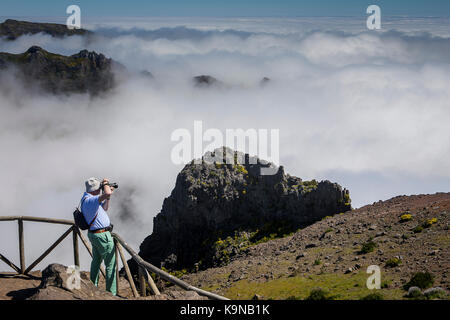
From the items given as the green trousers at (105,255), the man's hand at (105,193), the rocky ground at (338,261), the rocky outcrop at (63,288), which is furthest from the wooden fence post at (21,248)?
the man's hand at (105,193)

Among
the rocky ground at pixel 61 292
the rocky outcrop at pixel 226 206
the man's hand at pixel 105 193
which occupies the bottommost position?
the rocky ground at pixel 61 292

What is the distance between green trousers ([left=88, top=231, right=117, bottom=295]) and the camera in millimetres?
12573

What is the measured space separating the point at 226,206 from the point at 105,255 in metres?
31.2

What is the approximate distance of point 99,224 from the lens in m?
12.4

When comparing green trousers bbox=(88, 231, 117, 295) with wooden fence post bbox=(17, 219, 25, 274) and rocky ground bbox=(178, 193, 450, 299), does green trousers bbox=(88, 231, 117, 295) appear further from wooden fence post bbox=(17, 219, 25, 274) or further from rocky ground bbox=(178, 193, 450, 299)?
rocky ground bbox=(178, 193, 450, 299)

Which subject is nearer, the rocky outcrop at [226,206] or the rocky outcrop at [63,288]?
the rocky outcrop at [63,288]

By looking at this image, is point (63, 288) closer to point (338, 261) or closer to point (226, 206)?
point (338, 261)

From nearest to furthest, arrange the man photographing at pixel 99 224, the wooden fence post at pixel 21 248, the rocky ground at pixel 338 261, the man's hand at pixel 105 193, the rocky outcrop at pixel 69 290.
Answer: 1. the rocky outcrop at pixel 69 290
2. the man's hand at pixel 105 193
3. the man photographing at pixel 99 224
4. the wooden fence post at pixel 21 248
5. the rocky ground at pixel 338 261

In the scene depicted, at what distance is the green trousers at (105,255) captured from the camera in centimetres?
1257

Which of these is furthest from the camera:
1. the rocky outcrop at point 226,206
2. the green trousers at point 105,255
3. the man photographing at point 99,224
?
the rocky outcrop at point 226,206

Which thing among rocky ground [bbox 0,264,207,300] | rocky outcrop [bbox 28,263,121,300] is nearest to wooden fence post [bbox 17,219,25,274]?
rocky ground [bbox 0,264,207,300]

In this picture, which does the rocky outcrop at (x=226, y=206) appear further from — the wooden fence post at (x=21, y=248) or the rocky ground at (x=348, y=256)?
the wooden fence post at (x=21, y=248)
